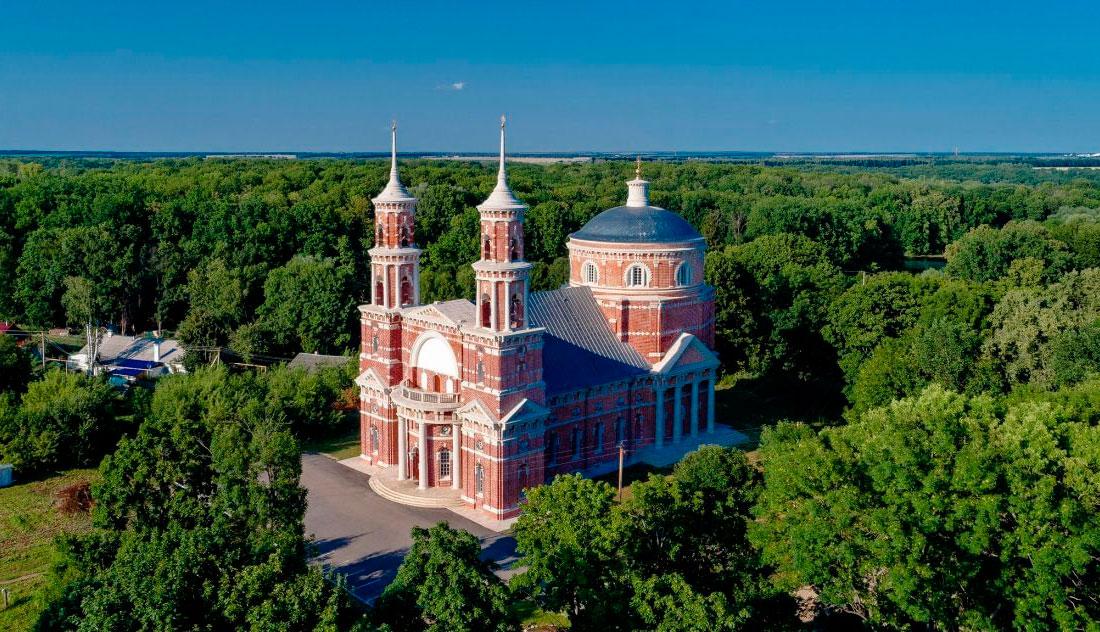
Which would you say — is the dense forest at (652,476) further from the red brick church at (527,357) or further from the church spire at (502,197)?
the church spire at (502,197)

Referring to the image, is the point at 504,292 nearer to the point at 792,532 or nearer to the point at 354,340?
the point at 792,532

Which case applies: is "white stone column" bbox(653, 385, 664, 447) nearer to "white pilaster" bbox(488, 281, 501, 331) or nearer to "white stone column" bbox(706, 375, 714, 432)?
"white stone column" bbox(706, 375, 714, 432)

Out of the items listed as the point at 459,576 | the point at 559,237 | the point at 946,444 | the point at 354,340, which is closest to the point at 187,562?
the point at 459,576

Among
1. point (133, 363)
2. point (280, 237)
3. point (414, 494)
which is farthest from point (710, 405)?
point (280, 237)

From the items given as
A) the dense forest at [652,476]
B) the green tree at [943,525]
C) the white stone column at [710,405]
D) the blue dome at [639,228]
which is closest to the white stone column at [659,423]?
the white stone column at [710,405]

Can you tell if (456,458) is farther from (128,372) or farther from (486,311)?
(128,372)

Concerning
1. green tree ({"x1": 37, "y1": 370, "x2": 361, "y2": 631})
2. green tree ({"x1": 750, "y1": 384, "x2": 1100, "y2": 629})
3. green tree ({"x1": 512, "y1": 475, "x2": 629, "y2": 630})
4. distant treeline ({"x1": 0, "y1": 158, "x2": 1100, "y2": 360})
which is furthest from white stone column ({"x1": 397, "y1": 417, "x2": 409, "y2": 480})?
distant treeline ({"x1": 0, "y1": 158, "x2": 1100, "y2": 360})
